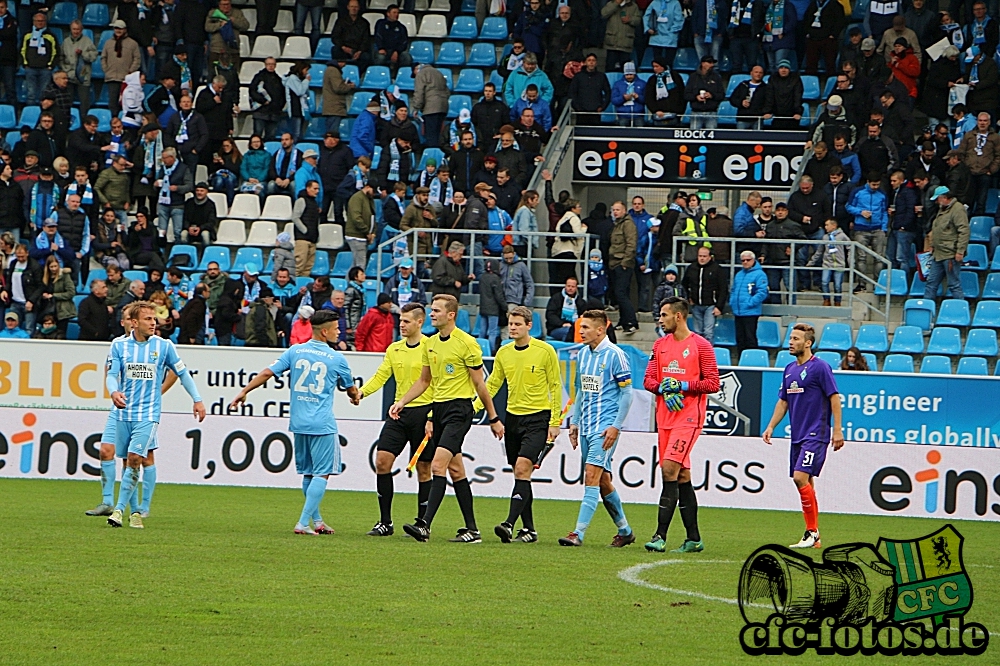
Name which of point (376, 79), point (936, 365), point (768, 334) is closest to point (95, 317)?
point (376, 79)

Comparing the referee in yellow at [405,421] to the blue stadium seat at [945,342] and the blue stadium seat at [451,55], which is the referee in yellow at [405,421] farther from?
the blue stadium seat at [451,55]

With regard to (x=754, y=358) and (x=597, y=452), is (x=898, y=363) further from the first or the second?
(x=597, y=452)

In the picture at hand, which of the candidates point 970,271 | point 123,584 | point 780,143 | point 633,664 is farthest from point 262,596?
point 780,143

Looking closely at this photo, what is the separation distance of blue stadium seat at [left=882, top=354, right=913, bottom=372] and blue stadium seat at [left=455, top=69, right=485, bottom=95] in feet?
33.4

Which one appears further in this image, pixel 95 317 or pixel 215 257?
pixel 215 257

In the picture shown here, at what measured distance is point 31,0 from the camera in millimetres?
29094

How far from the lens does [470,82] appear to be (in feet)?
92.5

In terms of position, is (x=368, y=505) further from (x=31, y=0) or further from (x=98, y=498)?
(x=31, y=0)

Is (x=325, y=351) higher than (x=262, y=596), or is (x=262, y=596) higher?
(x=325, y=351)

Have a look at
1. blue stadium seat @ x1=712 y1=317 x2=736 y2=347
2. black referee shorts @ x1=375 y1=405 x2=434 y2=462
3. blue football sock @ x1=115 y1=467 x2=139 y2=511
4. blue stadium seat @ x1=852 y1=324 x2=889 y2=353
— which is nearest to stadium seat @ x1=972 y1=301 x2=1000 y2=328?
blue stadium seat @ x1=852 y1=324 x2=889 y2=353

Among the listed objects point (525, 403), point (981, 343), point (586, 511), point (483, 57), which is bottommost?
point (586, 511)

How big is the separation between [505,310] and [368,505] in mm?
6136

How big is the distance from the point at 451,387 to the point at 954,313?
12.5m

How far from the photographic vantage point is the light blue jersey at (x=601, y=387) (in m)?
12.3
